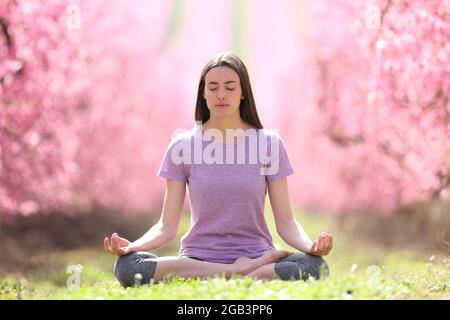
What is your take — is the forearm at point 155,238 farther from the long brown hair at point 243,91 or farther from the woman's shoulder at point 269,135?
the woman's shoulder at point 269,135

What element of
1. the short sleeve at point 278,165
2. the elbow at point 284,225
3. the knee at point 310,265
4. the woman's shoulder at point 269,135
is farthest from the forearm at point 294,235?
the woman's shoulder at point 269,135

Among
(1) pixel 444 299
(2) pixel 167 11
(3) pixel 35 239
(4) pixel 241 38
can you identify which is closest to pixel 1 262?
(3) pixel 35 239

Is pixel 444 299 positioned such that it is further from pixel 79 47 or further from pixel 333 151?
pixel 333 151

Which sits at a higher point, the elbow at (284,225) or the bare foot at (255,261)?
the elbow at (284,225)

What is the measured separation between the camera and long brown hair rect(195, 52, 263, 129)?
6.73 metres

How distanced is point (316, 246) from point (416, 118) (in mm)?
5896

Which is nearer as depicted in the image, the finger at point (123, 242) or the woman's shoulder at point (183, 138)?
the finger at point (123, 242)

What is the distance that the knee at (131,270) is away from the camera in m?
6.48

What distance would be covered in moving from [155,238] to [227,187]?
2.25 feet

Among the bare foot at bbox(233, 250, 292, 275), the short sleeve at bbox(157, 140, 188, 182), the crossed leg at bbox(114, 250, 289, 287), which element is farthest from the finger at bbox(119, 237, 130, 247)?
the bare foot at bbox(233, 250, 292, 275)

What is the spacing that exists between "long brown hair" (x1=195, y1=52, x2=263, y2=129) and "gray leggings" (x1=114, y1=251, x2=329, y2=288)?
46.1 inches

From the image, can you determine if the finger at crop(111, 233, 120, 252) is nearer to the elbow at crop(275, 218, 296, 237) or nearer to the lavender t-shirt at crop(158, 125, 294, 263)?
the lavender t-shirt at crop(158, 125, 294, 263)

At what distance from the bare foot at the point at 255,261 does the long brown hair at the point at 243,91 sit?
1067 mm
